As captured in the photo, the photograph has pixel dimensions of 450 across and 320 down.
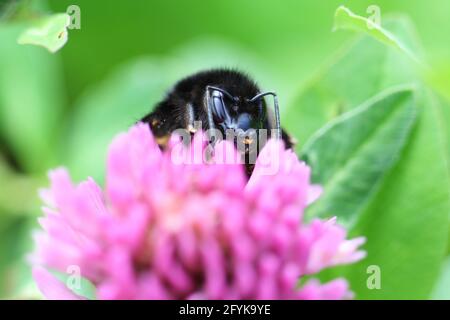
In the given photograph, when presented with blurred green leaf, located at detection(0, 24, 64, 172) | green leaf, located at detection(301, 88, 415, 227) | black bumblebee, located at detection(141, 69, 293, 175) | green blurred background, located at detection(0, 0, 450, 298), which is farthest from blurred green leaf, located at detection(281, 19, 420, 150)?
blurred green leaf, located at detection(0, 24, 64, 172)

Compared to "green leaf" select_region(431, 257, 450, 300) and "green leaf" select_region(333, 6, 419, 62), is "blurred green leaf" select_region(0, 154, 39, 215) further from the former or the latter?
"green leaf" select_region(333, 6, 419, 62)

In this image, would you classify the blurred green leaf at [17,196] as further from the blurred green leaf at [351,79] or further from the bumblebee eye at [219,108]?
the bumblebee eye at [219,108]

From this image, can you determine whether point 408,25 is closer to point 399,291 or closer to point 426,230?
point 426,230

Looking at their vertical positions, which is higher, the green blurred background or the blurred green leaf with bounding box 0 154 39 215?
the green blurred background

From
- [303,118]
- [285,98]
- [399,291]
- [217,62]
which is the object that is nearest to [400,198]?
[399,291]

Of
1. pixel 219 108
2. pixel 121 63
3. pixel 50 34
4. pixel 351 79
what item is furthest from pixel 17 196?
pixel 219 108

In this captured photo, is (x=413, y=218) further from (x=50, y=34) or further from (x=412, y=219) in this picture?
(x=50, y=34)

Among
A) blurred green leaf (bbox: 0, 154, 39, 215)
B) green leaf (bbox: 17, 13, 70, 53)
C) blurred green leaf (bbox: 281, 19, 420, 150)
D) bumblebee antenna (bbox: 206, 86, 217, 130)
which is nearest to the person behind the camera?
bumblebee antenna (bbox: 206, 86, 217, 130)
